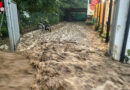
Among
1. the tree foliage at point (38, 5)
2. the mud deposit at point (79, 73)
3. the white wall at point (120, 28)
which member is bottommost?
the mud deposit at point (79, 73)

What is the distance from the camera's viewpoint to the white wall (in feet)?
9.85

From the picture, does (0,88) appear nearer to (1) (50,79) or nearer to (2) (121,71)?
(1) (50,79)

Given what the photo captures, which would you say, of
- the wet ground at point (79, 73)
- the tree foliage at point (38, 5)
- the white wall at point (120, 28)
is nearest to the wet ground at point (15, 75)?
the wet ground at point (79, 73)

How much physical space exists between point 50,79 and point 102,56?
2.08 m

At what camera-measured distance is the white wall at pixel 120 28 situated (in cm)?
300

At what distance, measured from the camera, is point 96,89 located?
2.14 metres

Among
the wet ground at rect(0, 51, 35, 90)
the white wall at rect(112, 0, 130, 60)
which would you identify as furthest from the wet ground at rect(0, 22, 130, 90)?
the white wall at rect(112, 0, 130, 60)

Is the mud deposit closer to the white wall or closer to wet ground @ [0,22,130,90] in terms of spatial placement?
wet ground @ [0,22,130,90]

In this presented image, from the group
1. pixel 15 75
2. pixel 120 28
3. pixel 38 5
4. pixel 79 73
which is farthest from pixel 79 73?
pixel 38 5

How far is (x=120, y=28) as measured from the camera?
314cm

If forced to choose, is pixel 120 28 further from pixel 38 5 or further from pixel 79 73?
pixel 38 5

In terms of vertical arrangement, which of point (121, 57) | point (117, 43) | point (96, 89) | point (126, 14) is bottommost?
point (96, 89)

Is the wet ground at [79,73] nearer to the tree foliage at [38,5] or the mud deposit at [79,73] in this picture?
the mud deposit at [79,73]

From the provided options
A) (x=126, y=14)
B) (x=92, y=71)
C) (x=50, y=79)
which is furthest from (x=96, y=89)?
(x=126, y=14)
